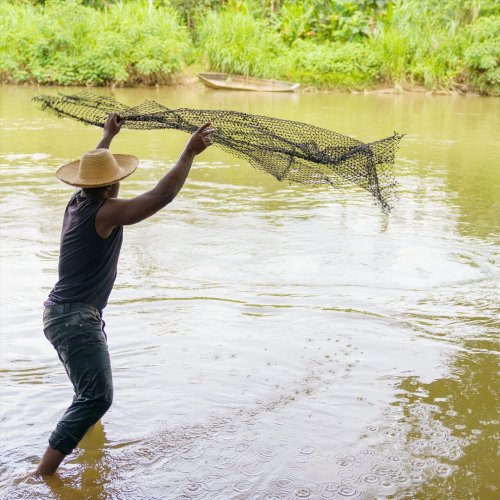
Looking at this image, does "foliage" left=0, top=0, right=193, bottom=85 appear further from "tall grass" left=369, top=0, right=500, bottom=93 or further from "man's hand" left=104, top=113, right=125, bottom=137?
"man's hand" left=104, top=113, right=125, bottom=137

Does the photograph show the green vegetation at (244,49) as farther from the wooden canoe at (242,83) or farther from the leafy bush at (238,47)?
the wooden canoe at (242,83)

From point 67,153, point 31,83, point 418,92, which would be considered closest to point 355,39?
point 418,92

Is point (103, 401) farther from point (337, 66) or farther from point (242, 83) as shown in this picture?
point (337, 66)

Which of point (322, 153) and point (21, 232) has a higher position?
point (322, 153)

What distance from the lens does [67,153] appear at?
11500 millimetres

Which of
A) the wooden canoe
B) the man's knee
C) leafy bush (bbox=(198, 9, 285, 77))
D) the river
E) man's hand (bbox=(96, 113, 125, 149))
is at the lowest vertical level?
the river

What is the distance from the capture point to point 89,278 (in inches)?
118

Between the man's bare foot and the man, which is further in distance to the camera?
the man's bare foot

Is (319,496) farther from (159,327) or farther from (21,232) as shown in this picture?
(21,232)

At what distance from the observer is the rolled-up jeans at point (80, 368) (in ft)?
9.66

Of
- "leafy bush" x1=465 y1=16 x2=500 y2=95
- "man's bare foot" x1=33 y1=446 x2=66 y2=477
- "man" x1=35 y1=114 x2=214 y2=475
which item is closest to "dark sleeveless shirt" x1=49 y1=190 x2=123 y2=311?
"man" x1=35 y1=114 x2=214 y2=475

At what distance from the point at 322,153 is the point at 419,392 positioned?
4.95 ft

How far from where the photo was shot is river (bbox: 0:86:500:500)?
3.18 meters

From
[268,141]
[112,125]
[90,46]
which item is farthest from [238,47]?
[112,125]
